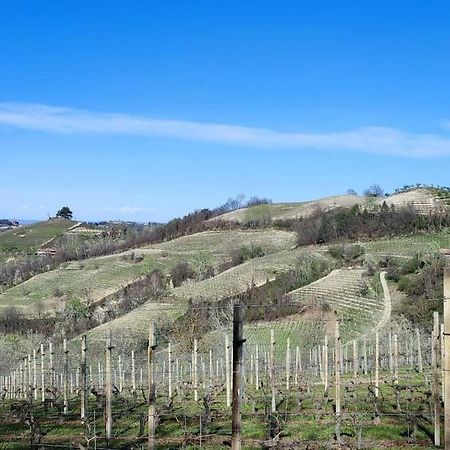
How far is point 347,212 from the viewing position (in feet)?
291

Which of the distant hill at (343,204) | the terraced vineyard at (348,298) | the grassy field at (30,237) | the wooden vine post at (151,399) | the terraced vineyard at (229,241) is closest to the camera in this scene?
the wooden vine post at (151,399)

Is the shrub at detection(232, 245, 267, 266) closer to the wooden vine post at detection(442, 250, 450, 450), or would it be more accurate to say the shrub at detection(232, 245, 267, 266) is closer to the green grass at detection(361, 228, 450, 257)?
the green grass at detection(361, 228, 450, 257)

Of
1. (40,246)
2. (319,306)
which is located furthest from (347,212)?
(40,246)

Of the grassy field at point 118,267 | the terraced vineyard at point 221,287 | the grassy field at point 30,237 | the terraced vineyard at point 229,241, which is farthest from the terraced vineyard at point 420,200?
the grassy field at point 30,237

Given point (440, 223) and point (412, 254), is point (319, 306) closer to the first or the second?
point (412, 254)

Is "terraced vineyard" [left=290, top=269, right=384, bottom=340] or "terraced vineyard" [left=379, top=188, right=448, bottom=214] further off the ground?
"terraced vineyard" [left=379, top=188, right=448, bottom=214]

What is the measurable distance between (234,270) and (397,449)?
6040 cm

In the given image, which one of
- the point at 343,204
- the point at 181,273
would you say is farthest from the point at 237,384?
the point at 343,204

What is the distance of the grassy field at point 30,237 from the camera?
440 ft

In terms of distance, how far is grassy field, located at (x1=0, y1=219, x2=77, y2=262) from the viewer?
440 feet

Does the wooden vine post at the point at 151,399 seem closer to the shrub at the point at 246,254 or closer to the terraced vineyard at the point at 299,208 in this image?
the shrub at the point at 246,254

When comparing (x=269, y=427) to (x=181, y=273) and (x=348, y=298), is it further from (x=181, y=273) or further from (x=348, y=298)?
(x=181, y=273)

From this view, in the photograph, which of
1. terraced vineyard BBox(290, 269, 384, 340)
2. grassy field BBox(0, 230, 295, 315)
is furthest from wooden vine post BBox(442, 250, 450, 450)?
grassy field BBox(0, 230, 295, 315)

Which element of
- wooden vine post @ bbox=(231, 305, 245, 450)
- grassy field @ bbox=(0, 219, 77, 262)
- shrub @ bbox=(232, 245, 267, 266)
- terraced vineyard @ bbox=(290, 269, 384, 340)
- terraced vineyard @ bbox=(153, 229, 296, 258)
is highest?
grassy field @ bbox=(0, 219, 77, 262)
